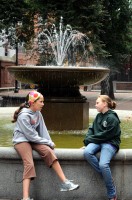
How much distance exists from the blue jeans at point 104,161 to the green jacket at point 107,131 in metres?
0.08

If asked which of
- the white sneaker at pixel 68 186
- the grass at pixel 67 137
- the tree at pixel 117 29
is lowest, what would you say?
the grass at pixel 67 137

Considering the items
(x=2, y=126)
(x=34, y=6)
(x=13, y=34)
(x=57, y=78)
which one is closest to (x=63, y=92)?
(x=57, y=78)

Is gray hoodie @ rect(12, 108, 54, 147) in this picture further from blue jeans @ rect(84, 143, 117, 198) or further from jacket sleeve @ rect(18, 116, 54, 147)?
blue jeans @ rect(84, 143, 117, 198)

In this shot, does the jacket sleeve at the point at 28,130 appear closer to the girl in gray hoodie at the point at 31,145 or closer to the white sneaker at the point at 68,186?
the girl in gray hoodie at the point at 31,145

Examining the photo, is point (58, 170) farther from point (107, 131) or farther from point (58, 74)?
point (58, 74)

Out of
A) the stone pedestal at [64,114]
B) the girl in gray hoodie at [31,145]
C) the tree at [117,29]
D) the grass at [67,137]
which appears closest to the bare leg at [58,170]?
the girl in gray hoodie at [31,145]

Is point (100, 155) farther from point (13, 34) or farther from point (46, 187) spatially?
point (13, 34)

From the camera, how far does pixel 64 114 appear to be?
922 centimetres

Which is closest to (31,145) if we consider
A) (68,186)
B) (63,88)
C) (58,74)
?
(68,186)

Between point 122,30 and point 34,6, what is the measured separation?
7523mm

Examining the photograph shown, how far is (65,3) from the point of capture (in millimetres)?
24172

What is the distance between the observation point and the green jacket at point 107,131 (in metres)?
5.57

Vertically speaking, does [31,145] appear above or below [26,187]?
above

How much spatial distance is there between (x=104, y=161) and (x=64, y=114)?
3.85 m
